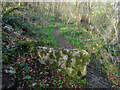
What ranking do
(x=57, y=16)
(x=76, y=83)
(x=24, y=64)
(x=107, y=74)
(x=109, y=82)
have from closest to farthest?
(x=24, y=64) → (x=76, y=83) → (x=109, y=82) → (x=107, y=74) → (x=57, y=16)

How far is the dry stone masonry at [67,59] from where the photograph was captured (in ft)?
17.5

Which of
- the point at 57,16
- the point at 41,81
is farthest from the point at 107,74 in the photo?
the point at 57,16

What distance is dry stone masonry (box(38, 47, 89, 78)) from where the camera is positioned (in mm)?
5348

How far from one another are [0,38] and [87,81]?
6.01m

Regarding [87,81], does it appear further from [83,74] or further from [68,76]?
[68,76]

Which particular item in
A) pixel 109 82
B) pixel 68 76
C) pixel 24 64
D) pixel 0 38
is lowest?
pixel 109 82

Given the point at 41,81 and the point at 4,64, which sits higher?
the point at 4,64

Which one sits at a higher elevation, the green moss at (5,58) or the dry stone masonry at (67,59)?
the green moss at (5,58)

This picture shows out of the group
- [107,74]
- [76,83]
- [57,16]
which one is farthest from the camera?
[57,16]

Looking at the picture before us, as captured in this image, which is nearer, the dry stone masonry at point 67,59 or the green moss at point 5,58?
the green moss at point 5,58

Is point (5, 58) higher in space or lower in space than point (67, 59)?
higher

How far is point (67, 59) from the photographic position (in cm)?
544

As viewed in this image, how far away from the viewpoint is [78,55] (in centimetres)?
538

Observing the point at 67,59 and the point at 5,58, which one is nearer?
the point at 5,58
